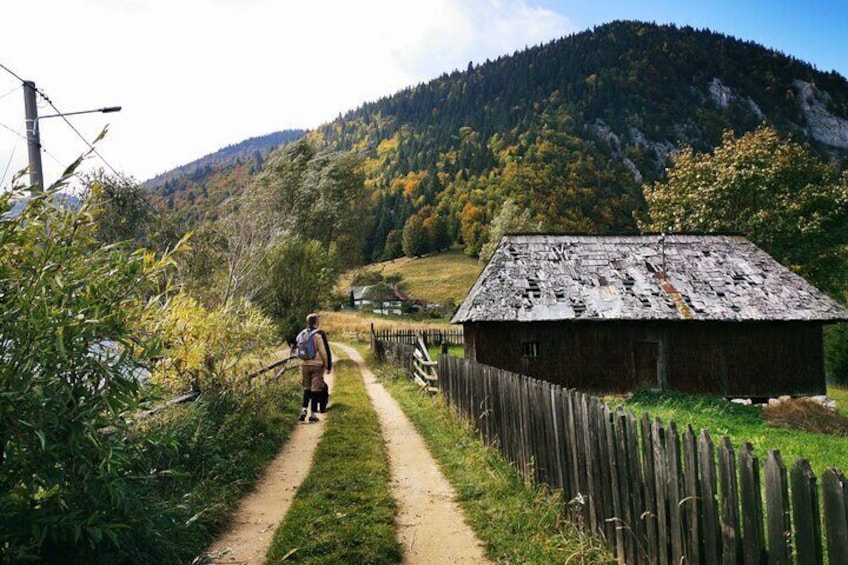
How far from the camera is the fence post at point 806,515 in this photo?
10.3 feet

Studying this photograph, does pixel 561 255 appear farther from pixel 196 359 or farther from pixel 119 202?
pixel 119 202

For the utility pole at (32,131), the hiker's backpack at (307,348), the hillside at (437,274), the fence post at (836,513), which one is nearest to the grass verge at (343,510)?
the hiker's backpack at (307,348)

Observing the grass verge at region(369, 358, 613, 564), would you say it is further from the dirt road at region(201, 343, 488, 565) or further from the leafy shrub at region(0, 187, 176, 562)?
the leafy shrub at region(0, 187, 176, 562)

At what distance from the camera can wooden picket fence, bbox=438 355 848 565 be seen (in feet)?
10.5

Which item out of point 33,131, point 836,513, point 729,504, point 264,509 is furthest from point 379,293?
point 836,513

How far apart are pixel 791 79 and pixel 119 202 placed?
668 ft

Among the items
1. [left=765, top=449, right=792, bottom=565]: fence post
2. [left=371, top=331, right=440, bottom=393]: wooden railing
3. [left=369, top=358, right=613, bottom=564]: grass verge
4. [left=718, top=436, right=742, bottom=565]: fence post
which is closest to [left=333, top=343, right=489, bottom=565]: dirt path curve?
[left=369, top=358, right=613, bottom=564]: grass verge

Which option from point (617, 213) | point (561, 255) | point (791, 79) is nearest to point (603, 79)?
point (791, 79)

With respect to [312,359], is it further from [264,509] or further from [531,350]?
[531,350]

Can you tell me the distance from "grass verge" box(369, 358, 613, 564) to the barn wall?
801 centimetres

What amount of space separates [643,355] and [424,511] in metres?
14.2

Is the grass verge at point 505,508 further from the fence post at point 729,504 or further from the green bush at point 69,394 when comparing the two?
the green bush at point 69,394

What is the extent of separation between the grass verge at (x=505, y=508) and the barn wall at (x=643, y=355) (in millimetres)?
8006

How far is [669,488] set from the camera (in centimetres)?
431
